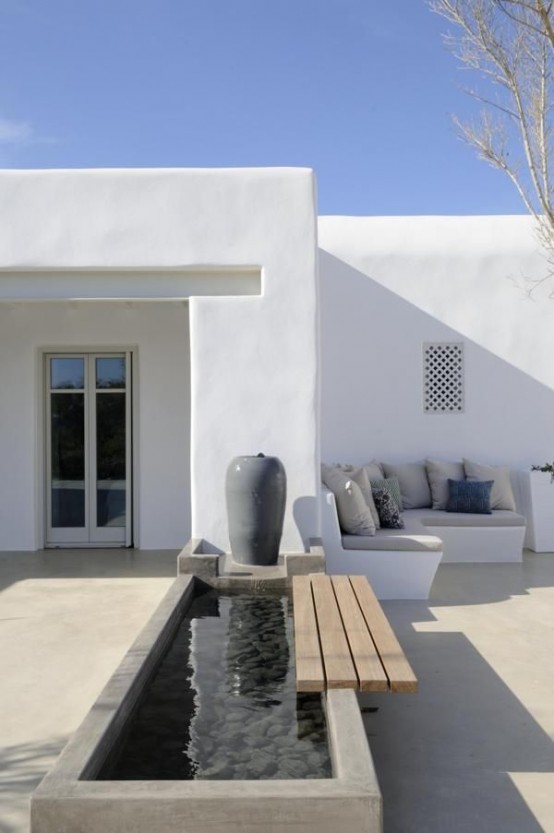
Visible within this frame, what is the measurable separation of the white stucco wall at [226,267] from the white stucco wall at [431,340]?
274 centimetres

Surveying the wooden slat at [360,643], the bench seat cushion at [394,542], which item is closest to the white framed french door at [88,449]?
the bench seat cushion at [394,542]

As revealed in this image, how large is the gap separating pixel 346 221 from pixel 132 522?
434cm

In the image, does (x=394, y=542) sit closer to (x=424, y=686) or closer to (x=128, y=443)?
(x=424, y=686)

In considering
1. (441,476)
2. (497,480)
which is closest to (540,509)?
(497,480)

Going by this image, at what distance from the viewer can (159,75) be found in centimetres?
875

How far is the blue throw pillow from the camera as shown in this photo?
8.29 meters

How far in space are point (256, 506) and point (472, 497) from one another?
3062 millimetres

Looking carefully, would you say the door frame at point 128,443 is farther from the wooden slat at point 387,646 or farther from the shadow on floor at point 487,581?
the wooden slat at point 387,646

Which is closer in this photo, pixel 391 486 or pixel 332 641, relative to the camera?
pixel 332 641

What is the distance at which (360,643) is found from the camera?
12.5 ft

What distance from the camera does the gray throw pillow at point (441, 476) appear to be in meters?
Answer: 8.59

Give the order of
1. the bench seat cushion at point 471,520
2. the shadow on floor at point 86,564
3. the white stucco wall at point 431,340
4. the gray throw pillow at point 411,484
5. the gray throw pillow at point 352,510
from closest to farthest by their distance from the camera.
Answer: the gray throw pillow at point 352,510 < the shadow on floor at point 86,564 < the bench seat cushion at point 471,520 < the gray throw pillow at point 411,484 < the white stucco wall at point 431,340

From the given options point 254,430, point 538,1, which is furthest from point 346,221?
point 538,1

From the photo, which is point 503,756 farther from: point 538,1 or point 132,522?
point 132,522
